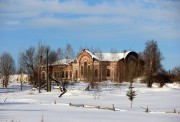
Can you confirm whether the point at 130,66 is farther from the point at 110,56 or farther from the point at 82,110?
the point at 82,110

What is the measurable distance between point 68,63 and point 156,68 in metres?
21.7

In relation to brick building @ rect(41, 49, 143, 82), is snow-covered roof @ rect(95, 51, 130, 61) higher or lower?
higher

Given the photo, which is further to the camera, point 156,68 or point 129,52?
point 129,52

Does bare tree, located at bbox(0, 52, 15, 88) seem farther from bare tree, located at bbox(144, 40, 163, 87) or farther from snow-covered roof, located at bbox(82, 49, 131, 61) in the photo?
bare tree, located at bbox(144, 40, 163, 87)

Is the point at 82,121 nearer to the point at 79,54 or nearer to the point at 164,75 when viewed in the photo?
the point at 164,75

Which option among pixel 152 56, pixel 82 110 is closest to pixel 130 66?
pixel 152 56

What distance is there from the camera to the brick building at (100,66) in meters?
74.0

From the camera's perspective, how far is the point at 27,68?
72812 mm

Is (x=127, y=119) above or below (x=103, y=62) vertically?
below

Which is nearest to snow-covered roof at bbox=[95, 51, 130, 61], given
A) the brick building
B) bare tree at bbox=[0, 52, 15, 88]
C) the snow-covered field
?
the brick building

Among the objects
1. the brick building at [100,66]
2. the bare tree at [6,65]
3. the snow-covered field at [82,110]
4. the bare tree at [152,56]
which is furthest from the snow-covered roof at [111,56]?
the snow-covered field at [82,110]

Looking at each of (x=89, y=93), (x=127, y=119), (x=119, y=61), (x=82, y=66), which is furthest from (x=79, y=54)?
(x=127, y=119)

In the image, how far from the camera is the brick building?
73969 mm

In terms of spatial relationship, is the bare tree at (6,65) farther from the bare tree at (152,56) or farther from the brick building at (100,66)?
the bare tree at (152,56)
